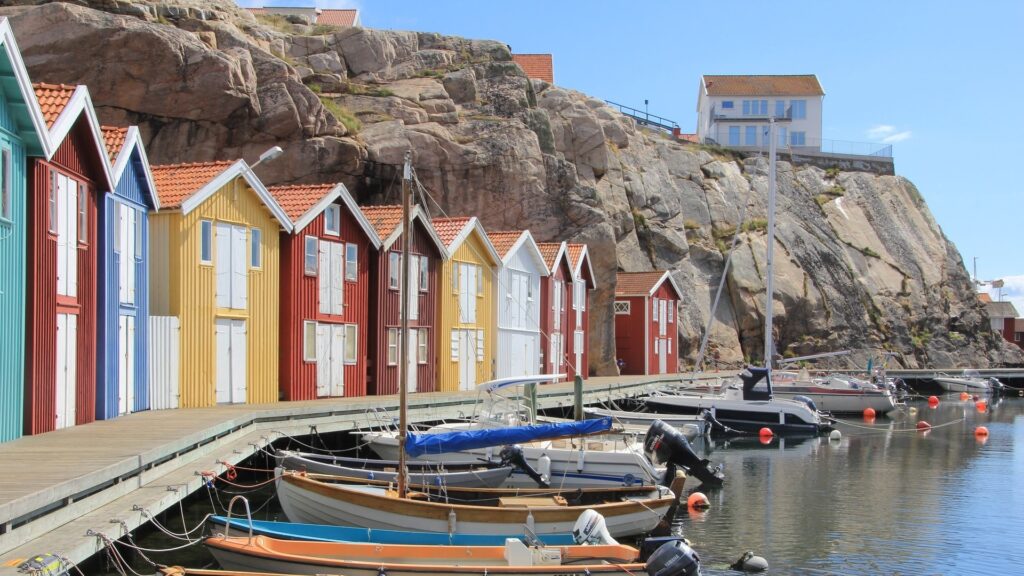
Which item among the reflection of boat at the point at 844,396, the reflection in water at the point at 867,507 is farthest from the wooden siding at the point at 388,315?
the reflection of boat at the point at 844,396

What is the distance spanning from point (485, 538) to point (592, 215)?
47838 mm

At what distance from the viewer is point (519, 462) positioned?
2614cm

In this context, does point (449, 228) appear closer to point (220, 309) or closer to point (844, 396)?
point (220, 309)

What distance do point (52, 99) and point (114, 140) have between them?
451cm

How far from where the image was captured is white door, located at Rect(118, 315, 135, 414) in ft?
92.0

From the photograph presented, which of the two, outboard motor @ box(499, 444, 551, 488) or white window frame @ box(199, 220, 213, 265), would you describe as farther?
white window frame @ box(199, 220, 213, 265)

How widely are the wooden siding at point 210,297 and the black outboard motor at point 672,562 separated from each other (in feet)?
63.5

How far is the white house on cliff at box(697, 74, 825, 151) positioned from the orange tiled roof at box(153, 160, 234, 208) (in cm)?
8527

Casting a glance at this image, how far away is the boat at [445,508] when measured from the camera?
20.3m

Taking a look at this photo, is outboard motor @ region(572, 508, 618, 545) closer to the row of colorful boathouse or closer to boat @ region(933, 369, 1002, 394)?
the row of colorful boathouse

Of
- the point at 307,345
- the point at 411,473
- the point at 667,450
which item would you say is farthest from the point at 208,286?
the point at 667,450


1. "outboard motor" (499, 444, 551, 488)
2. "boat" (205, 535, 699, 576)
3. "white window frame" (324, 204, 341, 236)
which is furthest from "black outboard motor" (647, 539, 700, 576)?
"white window frame" (324, 204, 341, 236)

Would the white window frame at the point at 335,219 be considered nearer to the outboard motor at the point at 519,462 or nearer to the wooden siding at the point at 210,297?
the wooden siding at the point at 210,297

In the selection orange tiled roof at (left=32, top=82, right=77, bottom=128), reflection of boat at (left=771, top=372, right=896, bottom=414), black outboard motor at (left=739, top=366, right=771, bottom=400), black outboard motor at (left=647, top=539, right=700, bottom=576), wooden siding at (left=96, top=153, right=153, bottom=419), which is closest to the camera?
black outboard motor at (left=647, top=539, right=700, bottom=576)
